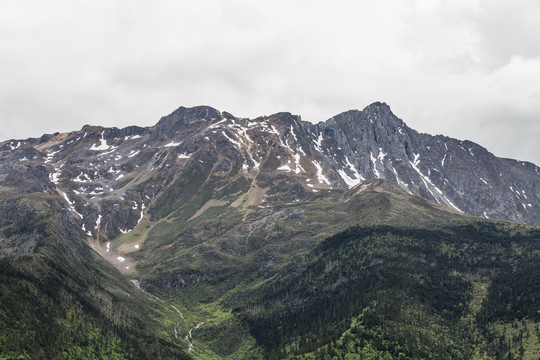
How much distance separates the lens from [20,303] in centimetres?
17600

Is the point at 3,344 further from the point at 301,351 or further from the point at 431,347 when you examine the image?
the point at 431,347

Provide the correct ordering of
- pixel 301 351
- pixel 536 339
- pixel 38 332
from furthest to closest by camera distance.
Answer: pixel 301 351 → pixel 536 339 → pixel 38 332

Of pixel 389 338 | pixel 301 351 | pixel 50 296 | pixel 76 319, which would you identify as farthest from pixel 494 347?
pixel 50 296

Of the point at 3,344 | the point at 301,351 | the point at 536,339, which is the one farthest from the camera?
the point at 301,351


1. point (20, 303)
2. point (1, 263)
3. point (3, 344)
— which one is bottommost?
point (3, 344)

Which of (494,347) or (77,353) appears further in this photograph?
(494,347)

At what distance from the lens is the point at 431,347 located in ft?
620

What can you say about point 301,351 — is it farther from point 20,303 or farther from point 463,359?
point 20,303

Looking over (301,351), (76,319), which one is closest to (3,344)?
(76,319)

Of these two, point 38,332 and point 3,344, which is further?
point 38,332

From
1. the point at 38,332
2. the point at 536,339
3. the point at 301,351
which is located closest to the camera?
the point at 38,332

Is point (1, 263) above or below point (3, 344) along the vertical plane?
above

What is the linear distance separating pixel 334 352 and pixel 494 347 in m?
78.0

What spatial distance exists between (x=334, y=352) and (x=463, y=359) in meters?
60.3
